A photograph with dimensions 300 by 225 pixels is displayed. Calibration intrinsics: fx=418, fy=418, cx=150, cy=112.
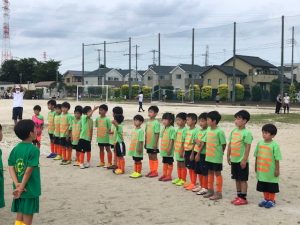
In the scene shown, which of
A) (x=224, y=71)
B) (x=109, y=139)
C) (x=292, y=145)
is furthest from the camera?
(x=224, y=71)

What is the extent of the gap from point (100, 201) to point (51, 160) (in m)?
4.43

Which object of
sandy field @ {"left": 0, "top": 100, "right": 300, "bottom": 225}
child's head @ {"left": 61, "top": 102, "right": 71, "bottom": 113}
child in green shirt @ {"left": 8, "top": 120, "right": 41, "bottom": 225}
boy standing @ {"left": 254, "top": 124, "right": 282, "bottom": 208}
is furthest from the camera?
child's head @ {"left": 61, "top": 102, "right": 71, "bottom": 113}

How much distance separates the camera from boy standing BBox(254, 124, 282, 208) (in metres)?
6.57

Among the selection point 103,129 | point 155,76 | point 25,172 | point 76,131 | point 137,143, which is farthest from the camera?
point 155,76

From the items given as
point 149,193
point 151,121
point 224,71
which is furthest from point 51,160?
point 224,71

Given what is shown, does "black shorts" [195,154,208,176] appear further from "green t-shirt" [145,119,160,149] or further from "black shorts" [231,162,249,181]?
"green t-shirt" [145,119,160,149]

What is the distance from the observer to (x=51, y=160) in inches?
432

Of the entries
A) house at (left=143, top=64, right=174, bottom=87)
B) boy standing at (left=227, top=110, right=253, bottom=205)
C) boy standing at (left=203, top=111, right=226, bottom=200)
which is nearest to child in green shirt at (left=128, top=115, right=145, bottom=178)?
boy standing at (left=203, top=111, right=226, bottom=200)

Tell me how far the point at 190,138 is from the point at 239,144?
1.24 meters

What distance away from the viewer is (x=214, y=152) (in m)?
7.15

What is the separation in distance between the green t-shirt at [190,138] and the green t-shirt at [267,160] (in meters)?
1.44

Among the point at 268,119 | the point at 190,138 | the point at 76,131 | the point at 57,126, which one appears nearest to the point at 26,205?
the point at 190,138

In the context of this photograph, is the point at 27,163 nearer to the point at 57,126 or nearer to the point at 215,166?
the point at 215,166

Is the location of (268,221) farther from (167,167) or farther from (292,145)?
(292,145)
